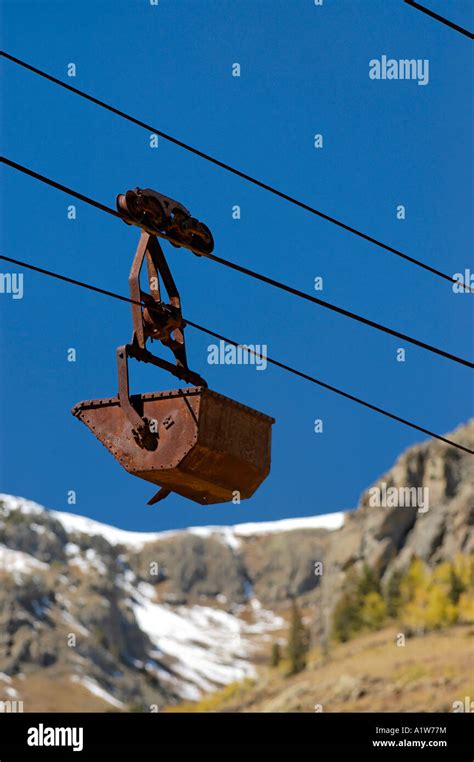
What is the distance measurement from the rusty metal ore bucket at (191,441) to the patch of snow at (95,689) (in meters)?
168

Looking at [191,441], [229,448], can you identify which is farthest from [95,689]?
[191,441]

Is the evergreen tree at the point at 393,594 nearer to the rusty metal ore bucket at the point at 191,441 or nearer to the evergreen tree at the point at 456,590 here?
the evergreen tree at the point at 456,590

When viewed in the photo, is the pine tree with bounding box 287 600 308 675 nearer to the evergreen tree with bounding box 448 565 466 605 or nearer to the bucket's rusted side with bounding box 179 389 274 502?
the evergreen tree with bounding box 448 565 466 605

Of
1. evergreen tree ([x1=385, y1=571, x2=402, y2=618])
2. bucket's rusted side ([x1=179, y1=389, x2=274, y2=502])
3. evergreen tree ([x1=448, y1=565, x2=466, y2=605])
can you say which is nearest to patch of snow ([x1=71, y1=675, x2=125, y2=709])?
evergreen tree ([x1=385, y1=571, x2=402, y2=618])

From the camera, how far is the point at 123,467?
13477 mm

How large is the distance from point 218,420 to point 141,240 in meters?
1.78

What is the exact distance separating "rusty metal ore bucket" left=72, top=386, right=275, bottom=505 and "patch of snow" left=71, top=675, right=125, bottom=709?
551 ft

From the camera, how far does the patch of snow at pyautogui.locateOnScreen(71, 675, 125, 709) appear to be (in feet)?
588

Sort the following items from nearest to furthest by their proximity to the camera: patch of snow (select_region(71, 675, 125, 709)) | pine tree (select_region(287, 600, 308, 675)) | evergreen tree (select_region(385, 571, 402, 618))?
pine tree (select_region(287, 600, 308, 675)) → evergreen tree (select_region(385, 571, 402, 618)) → patch of snow (select_region(71, 675, 125, 709))

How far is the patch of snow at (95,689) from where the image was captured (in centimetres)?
17912

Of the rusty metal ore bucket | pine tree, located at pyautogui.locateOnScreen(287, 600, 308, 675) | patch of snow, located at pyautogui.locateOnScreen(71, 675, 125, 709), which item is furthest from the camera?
patch of snow, located at pyautogui.locateOnScreen(71, 675, 125, 709)

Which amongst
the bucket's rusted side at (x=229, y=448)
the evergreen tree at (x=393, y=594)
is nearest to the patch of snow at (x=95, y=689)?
the evergreen tree at (x=393, y=594)
